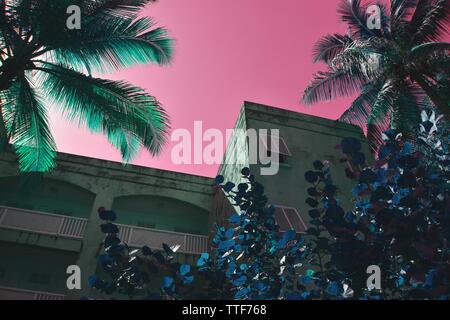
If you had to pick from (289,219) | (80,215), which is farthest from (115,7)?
(80,215)

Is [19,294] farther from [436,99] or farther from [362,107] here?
[436,99]

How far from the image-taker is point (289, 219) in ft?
31.1

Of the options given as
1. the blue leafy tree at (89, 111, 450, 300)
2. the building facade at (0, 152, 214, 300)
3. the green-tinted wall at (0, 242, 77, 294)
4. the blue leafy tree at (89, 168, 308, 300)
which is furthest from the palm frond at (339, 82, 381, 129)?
the green-tinted wall at (0, 242, 77, 294)

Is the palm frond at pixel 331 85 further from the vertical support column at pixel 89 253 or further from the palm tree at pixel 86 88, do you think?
the vertical support column at pixel 89 253

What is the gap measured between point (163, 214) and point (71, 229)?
13.4 feet

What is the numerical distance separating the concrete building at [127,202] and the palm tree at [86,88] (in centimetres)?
152

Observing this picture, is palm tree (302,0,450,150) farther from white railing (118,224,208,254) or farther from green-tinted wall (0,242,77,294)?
green-tinted wall (0,242,77,294)

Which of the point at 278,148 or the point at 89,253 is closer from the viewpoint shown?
the point at 278,148

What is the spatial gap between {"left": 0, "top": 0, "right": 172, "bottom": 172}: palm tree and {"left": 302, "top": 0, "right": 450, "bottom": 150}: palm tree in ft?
19.1

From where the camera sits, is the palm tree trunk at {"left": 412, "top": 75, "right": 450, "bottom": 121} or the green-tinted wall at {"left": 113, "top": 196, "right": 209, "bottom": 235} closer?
the palm tree trunk at {"left": 412, "top": 75, "right": 450, "bottom": 121}

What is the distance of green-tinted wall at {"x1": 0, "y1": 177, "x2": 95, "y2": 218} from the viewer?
15.0m

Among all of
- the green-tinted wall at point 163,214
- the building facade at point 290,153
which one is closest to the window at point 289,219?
the building facade at point 290,153

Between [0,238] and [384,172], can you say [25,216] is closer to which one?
[0,238]

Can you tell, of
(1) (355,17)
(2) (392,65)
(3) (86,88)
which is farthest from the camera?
(1) (355,17)
